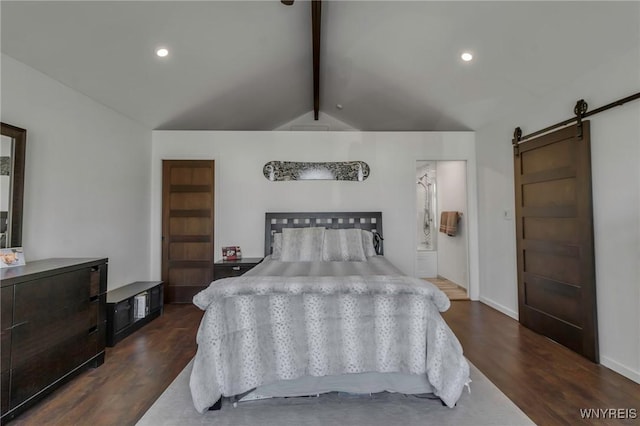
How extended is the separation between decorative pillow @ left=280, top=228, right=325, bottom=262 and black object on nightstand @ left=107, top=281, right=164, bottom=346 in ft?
5.44

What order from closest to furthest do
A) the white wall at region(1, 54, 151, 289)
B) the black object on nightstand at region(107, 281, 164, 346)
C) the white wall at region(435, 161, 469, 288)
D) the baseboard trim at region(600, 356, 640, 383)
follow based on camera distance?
the baseboard trim at region(600, 356, 640, 383) → the white wall at region(1, 54, 151, 289) → the black object on nightstand at region(107, 281, 164, 346) → the white wall at region(435, 161, 469, 288)

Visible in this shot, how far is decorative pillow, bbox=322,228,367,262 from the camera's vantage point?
11.8 ft

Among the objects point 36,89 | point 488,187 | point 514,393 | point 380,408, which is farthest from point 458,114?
point 36,89

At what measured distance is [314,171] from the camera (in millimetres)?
4504

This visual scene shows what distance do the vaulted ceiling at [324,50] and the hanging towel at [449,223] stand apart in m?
1.56

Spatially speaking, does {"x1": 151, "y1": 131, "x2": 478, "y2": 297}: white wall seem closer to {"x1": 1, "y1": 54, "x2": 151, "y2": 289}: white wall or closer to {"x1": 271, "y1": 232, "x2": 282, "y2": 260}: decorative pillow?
{"x1": 1, "y1": 54, "x2": 151, "y2": 289}: white wall

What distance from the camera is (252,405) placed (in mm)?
1986

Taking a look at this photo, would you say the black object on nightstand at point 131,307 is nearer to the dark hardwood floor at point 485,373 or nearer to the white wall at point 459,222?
the dark hardwood floor at point 485,373

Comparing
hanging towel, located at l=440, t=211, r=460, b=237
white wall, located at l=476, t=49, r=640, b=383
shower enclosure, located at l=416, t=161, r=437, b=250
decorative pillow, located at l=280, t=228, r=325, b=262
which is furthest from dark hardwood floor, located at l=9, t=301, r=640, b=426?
shower enclosure, located at l=416, t=161, r=437, b=250

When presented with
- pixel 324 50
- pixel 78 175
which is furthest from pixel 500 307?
pixel 78 175

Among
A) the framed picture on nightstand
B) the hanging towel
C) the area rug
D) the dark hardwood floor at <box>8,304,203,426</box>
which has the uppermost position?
the hanging towel

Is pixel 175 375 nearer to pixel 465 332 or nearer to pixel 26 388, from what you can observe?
pixel 26 388

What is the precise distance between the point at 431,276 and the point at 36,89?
6.29 m

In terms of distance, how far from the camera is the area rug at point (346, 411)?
71.4 inches
